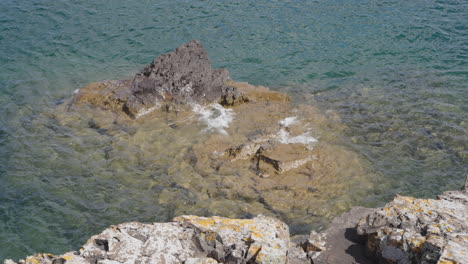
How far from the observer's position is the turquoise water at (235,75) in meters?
10.2

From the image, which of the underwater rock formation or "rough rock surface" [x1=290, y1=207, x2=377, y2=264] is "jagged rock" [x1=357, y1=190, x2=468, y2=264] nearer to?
"rough rock surface" [x1=290, y1=207, x2=377, y2=264]

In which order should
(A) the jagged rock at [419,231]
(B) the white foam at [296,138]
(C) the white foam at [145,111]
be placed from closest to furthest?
1. (A) the jagged rock at [419,231]
2. (B) the white foam at [296,138]
3. (C) the white foam at [145,111]

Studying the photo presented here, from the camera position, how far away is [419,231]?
21.2 ft

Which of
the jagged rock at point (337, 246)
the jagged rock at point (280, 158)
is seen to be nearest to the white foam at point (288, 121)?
the jagged rock at point (280, 158)

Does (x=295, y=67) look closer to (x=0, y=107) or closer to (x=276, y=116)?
(x=276, y=116)

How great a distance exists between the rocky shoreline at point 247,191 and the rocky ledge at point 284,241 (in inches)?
0.6

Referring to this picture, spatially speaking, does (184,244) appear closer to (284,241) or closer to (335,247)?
(284,241)

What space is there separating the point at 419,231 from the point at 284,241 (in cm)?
219

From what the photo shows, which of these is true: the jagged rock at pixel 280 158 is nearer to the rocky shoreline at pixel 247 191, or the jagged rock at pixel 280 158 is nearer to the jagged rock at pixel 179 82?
the rocky shoreline at pixel 247 191

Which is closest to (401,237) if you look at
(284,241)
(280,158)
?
(284,241)

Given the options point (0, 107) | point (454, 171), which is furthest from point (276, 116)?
point (0, 107)

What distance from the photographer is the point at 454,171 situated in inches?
433

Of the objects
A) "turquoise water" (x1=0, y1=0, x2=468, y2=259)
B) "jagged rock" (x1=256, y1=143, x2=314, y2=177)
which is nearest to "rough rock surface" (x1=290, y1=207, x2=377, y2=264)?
"turquoise water" (x1=0, y1=0, x2=468, y2=259)

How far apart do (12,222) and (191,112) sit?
260 inches
